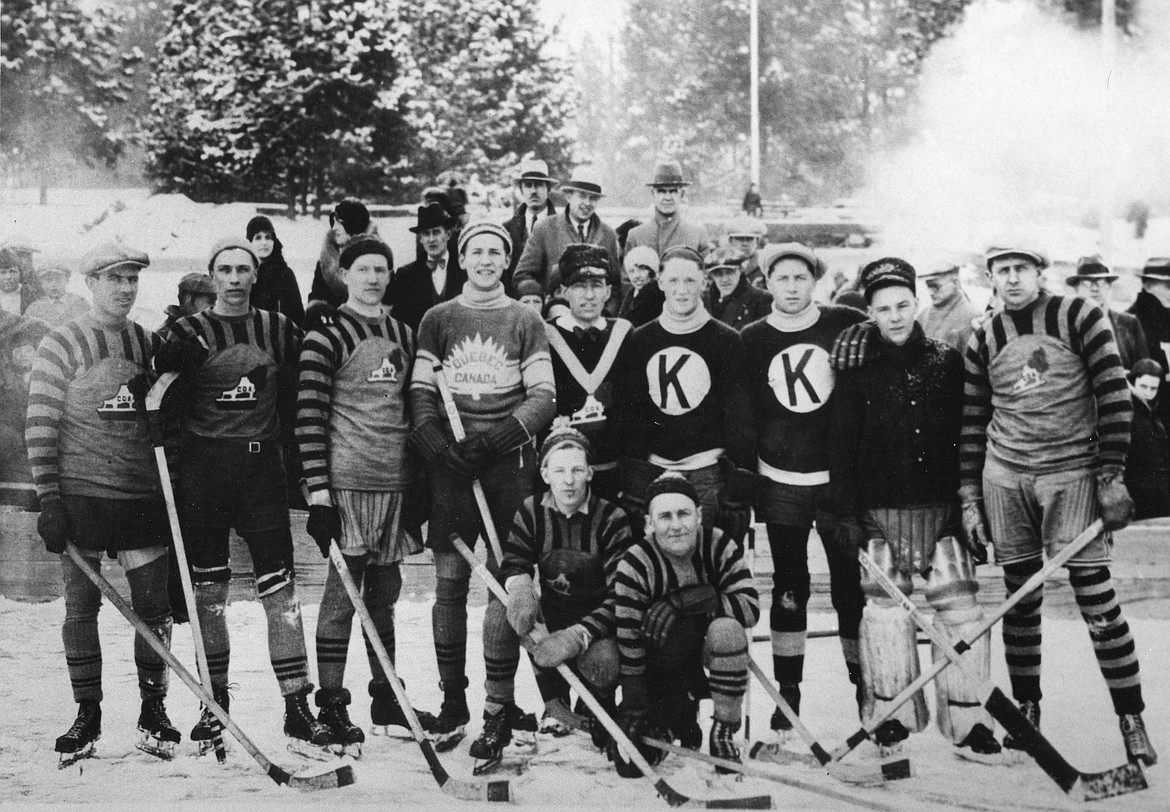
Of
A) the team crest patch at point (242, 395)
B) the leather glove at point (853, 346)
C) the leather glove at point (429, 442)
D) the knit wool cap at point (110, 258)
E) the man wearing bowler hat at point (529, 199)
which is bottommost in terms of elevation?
the leather glove at point (429, 442)

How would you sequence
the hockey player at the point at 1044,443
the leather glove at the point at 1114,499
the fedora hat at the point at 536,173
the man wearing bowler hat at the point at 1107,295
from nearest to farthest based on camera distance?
the leather glove at the point at 1114,499, the hockey player at the point at 1044,443, the man wearing bowler hat at the point at 1107,295, the fedora hat at the point at 536,173

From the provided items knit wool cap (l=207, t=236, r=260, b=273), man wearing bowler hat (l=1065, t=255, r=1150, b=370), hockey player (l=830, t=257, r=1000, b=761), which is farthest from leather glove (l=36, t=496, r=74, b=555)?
man wearing bowler hat (l=1065, t=255, r=1150, b=370)

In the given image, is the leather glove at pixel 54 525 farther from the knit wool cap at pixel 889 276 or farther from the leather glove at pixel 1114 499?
the leather glove at pixel 1114 499

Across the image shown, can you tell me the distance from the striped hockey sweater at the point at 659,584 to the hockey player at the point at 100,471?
1.66 meters

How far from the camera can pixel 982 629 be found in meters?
3.80

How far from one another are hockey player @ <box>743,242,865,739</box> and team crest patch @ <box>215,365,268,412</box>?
170 centimetres

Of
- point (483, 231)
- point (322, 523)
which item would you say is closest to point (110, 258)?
point (322, 523)

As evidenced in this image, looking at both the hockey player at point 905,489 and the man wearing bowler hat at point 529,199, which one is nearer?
the hockey player at point 905,489

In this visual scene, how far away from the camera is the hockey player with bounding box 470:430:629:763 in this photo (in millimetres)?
3824

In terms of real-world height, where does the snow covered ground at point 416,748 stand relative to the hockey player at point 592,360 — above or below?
below

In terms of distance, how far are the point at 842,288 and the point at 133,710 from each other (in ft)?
10.5

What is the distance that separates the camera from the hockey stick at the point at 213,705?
393 centimetres

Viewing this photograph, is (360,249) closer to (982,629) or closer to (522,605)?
(522,605)

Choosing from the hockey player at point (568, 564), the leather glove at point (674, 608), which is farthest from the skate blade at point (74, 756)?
the leather glove at point (674, 608)
